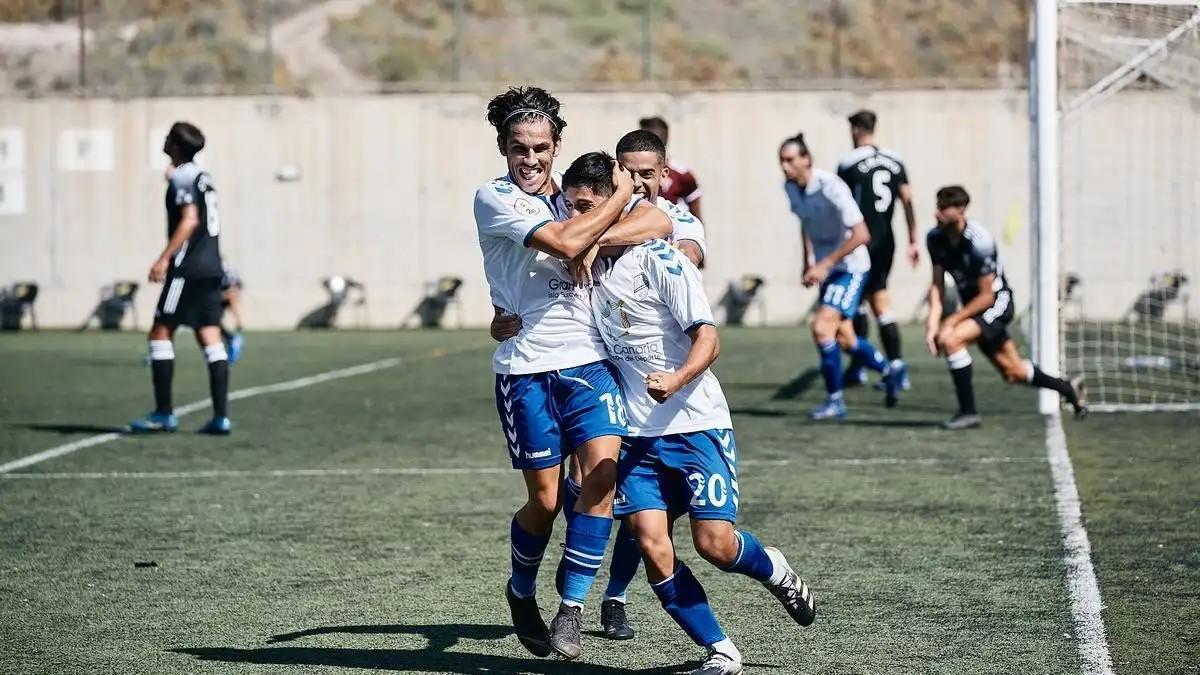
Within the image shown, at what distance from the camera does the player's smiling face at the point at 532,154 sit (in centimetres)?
531

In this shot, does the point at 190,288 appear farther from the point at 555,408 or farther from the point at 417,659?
the point at 555,408

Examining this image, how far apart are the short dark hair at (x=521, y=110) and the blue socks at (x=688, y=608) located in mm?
1423

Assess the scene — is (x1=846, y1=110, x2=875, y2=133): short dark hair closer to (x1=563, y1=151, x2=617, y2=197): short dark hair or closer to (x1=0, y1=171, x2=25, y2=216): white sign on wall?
(x1=563, y1=151, x2=617, y2=197): short dark hair

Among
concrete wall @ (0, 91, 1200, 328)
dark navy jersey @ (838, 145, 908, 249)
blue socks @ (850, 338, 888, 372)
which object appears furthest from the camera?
concrete wall @ (0, 91, 1200, 328)

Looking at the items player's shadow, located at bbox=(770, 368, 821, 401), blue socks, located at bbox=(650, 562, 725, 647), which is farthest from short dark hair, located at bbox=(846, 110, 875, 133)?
blue socks, located at bbox=(650, 562, 725, 647)

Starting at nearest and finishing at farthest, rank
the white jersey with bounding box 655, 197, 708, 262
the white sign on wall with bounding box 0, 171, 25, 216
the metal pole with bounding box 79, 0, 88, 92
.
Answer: the white jersey with bounding box 655, 197, 708, 262, the white sign on wall with bounding box 0, 171, 25, 216, the metal pole with bounding box 79, 0, 88, 92

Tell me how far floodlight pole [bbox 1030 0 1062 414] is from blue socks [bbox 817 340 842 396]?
1.45 meters

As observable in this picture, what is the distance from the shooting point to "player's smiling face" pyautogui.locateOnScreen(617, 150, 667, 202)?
5.84m

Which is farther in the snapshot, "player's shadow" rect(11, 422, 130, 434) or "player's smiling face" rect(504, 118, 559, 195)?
"player's shadow" rect(11, 422, 130, 434)

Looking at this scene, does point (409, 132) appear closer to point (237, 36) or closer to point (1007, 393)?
point (237, 36)

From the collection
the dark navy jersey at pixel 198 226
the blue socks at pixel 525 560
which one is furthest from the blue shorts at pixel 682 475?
the dark navy jersey at pixel 198 226

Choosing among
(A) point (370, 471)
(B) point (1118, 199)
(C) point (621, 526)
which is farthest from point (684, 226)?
(B) point (1118, 199)

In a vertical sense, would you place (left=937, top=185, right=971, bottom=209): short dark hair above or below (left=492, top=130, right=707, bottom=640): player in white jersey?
above

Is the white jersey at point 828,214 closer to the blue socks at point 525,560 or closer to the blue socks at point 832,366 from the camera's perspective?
the blue socks at point 832,366
